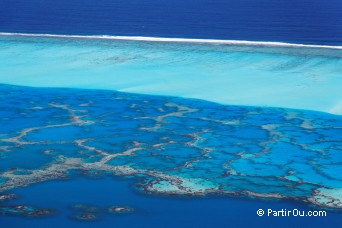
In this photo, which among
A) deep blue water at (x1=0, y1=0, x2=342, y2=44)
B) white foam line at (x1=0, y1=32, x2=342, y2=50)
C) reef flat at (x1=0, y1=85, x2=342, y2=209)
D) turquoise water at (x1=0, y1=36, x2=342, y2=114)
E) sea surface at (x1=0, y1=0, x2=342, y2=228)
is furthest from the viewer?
deep blue water at (x1=0, y1=0, x2=342, y2=44)

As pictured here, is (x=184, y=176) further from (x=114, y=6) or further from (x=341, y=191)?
(x=114, y=6)

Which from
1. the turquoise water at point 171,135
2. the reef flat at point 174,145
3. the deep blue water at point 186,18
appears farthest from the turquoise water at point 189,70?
the deep blue water at point 186,18

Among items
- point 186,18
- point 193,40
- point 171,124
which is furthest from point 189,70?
point 186,18

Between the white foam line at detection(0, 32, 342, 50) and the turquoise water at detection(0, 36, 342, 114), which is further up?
the white foam line at detection(0, 32, 342, 50)

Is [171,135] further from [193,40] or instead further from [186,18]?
[186,18]

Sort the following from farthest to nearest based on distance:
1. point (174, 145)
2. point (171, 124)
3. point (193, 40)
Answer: point (193, 40), point (171, 124), point (174, 145)

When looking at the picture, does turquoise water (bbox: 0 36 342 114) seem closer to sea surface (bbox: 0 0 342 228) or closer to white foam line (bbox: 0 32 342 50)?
sea surface (bbox: 0 0 342 228)

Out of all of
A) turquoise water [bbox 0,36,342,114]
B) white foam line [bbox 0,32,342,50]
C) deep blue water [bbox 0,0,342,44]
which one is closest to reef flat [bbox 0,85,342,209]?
turquoise water [bbox 0,36,342,114]
